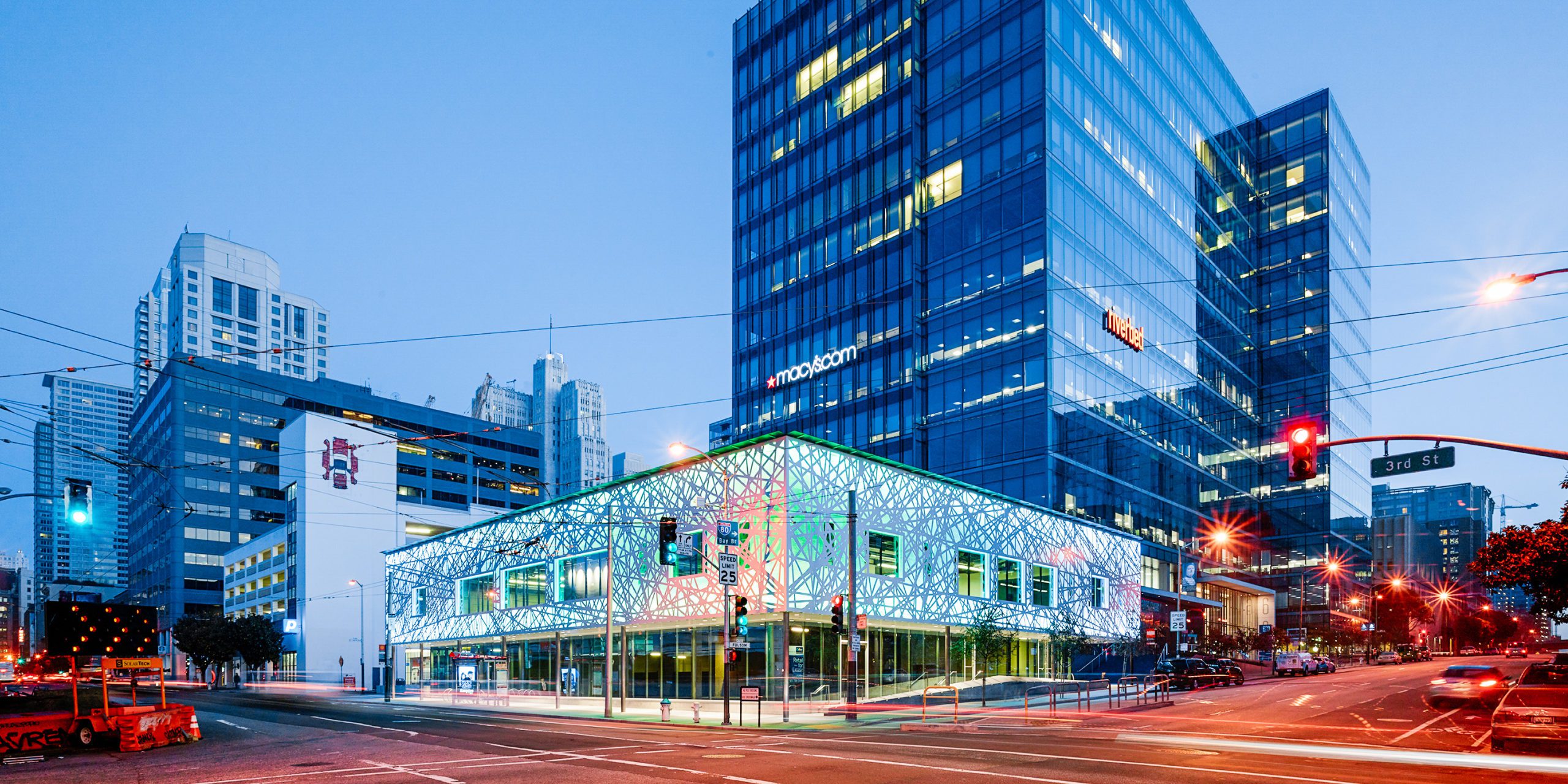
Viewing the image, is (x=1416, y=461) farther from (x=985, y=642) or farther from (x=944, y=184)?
(x=944, y=184)

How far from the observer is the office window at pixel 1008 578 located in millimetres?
56625

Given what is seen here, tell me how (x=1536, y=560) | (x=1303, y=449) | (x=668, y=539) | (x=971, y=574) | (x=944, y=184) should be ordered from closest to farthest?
(x=1303, y=449), (x=668, y=539), (x=1536, y=560), (x=971, y=574), (x=944, y=184)

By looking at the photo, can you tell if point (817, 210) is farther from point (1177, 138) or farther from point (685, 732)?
point (685, 732)

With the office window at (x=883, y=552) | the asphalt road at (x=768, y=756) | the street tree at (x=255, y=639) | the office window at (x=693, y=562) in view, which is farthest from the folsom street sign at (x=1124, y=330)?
the street tree at (x=255, y=639)

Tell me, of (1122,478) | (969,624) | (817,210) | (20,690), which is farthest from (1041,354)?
(20,690)

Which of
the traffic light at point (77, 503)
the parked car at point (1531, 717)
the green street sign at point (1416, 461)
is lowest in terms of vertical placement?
the parked car at point (1531, 717)

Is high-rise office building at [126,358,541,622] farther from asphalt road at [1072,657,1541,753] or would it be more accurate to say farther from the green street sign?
the green street sign

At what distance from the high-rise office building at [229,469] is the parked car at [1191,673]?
326ft

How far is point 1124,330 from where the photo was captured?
78.3 meters

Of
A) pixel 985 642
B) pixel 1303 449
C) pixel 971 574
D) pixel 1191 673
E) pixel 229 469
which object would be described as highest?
pixel 229 469

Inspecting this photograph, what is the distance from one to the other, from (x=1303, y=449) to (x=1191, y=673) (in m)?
40.5

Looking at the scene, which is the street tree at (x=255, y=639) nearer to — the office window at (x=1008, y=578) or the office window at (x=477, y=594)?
the office window at (x=477, y=594)

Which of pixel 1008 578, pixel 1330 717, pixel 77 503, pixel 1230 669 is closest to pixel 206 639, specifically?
pixel 1008 578

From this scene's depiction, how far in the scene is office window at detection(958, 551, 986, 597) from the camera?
176 feet
